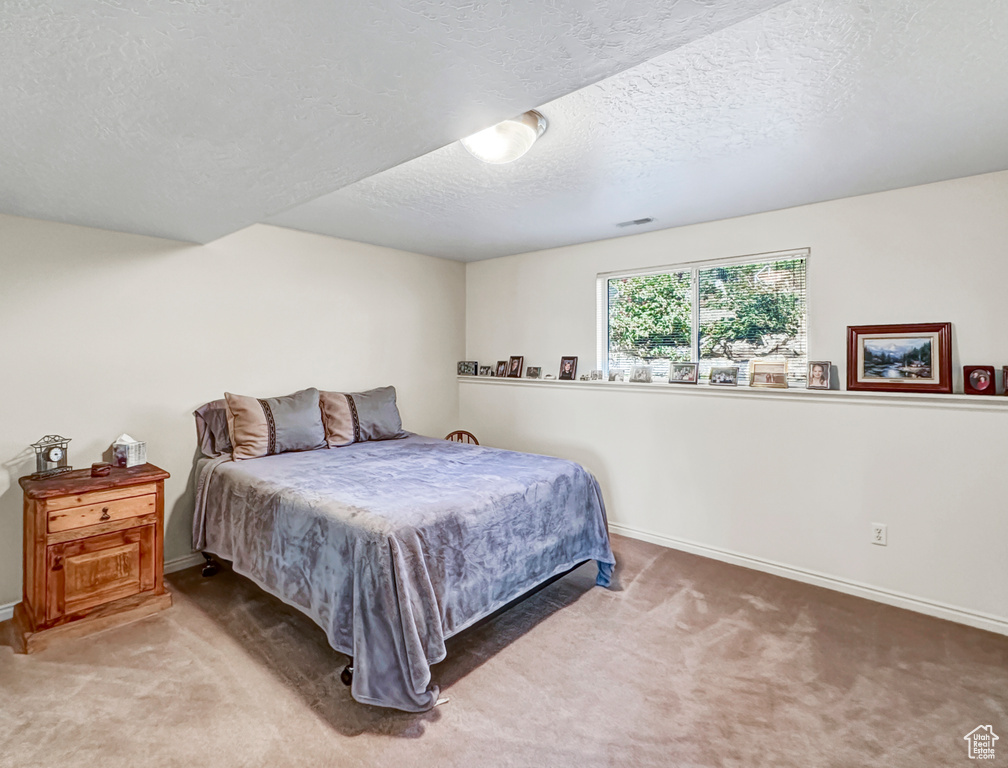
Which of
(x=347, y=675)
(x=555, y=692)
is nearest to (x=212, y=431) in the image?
(x=347, y=675)

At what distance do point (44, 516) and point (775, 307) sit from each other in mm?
4214

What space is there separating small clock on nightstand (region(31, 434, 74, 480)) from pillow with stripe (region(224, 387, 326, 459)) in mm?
813

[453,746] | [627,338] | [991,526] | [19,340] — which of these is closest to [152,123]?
[19,340]

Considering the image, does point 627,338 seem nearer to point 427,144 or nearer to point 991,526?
point 991,526

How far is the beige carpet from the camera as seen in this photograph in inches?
68.4

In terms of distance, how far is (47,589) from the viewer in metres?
2.36

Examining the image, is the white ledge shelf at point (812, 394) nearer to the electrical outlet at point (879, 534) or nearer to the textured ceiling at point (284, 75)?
the electrical outlet at point (879, 534)

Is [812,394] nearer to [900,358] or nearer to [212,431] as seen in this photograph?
[900,358]

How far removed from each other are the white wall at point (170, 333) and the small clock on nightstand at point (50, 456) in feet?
0.32

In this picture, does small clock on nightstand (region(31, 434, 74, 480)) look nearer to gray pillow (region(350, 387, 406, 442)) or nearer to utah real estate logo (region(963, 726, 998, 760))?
gray pillow (region(350, 387, 406, 442))

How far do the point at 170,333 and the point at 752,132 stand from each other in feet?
11.3

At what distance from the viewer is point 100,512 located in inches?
98.7

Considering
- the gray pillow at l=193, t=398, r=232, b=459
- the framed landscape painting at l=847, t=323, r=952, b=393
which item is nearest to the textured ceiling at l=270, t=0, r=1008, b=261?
the framed landscape painting at l=847, t=323, r=952, b=393

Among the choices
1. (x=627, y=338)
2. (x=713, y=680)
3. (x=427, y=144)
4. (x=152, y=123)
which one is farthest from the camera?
(x=627, y=338)
